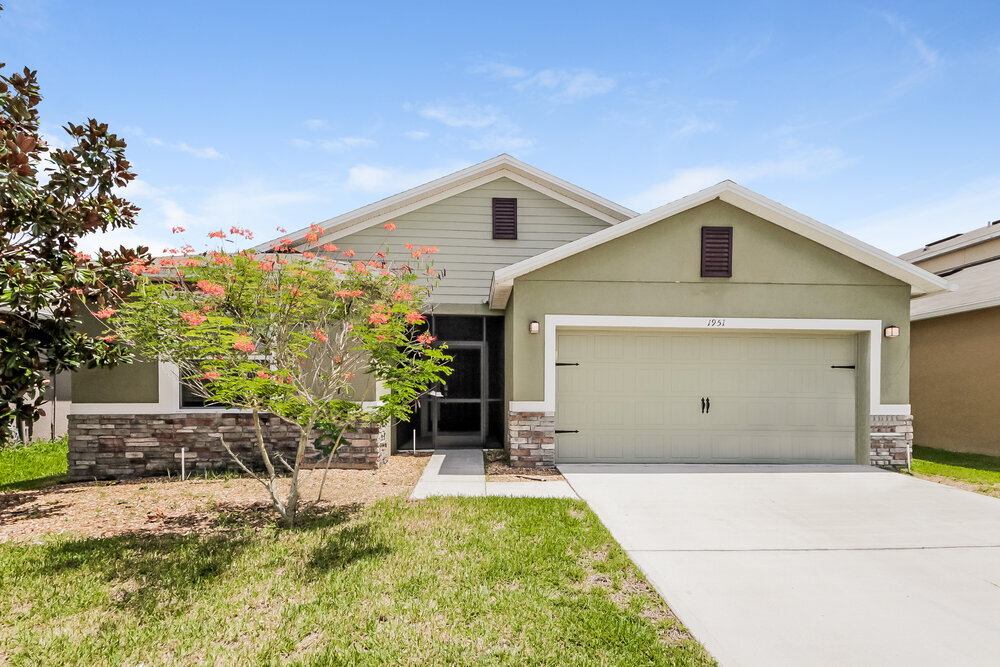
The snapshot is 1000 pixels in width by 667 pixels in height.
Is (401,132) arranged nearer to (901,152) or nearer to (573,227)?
(573,227)

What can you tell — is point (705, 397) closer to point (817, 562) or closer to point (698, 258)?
point (698, 258)

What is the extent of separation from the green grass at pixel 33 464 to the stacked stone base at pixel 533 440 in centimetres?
731

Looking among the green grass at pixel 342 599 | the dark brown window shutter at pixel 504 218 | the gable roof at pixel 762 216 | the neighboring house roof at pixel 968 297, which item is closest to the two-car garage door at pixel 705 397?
the gable roof at pixel 762 216

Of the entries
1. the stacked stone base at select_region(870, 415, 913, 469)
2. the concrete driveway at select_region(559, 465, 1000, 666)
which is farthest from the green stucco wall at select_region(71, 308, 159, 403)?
the stacked stone base at select_region(870, 415, 913, 469)

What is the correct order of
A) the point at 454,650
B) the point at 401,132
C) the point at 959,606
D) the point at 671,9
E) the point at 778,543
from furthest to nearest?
the point at 401,132 < the point at 671,9 < the point at 778,543 < the point at 959,606 < the point at 454,650

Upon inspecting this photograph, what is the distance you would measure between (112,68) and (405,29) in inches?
173

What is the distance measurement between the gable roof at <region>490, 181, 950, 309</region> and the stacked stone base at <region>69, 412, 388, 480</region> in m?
4.22

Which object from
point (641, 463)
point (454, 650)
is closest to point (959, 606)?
point (454, 650)

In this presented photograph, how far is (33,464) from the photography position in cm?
929

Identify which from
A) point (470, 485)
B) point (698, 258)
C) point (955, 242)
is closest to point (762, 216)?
point (698, 258)

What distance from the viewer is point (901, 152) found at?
869 cm

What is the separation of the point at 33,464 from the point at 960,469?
55.8 feet

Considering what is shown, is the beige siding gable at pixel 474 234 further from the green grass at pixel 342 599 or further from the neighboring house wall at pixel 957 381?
the neighboring house wall at pixel 957 381

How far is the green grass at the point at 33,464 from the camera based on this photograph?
25.9ft
